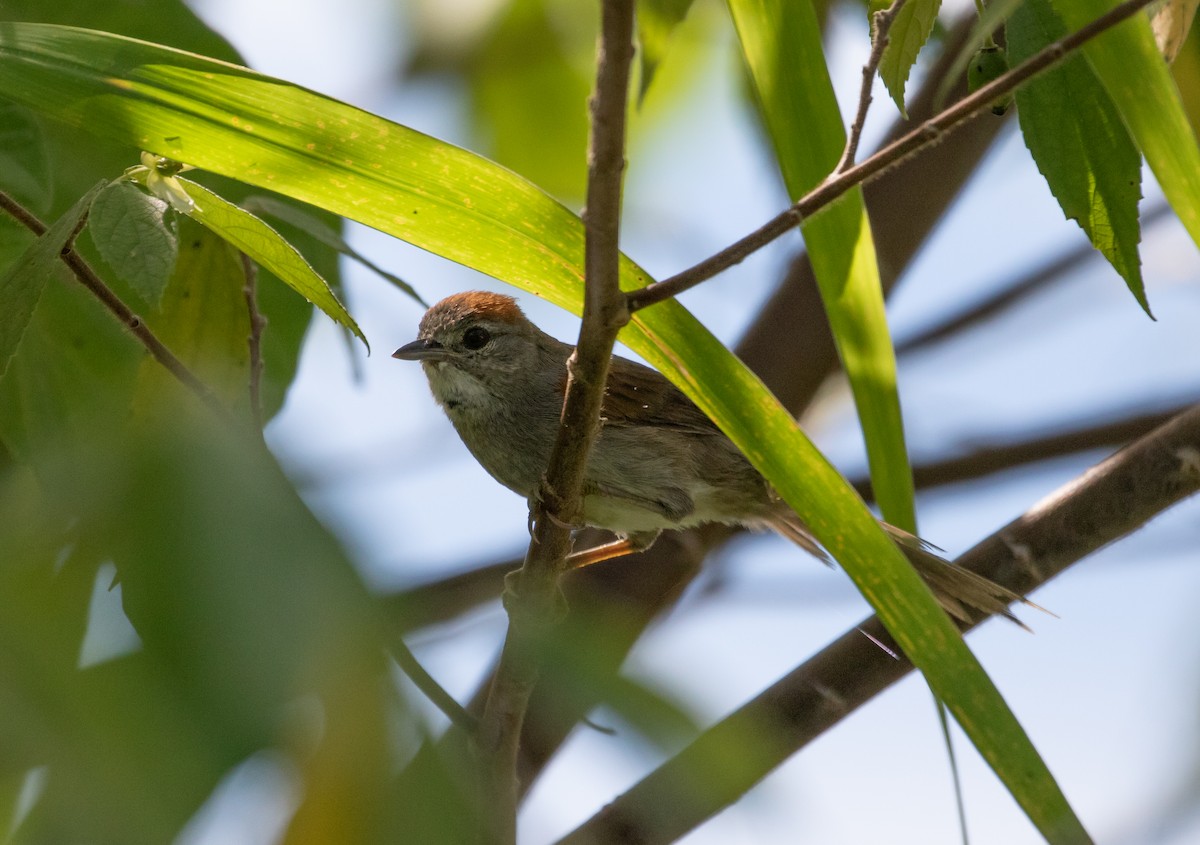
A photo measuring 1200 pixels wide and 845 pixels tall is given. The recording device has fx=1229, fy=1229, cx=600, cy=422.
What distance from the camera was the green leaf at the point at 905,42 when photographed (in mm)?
2223

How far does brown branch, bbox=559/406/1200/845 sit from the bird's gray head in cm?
208

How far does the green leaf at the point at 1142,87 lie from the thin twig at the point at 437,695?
4.68 feet

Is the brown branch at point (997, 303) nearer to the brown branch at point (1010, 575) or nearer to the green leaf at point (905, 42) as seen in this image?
the brown branch at point (1010, 575)

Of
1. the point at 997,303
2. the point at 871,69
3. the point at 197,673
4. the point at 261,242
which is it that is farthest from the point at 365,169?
the point at 997,303

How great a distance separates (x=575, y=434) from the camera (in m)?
2.48

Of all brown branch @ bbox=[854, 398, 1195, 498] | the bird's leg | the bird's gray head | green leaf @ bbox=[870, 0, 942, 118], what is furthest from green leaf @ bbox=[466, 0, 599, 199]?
green leaf @ bbox=[870, 0, 942, 118]

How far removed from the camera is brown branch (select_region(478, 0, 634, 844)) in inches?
63.4

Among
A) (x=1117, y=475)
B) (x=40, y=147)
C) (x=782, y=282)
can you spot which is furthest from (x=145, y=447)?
(x=782, y=282)

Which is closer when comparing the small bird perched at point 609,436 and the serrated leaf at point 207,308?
the serrated leaf at point 207,308

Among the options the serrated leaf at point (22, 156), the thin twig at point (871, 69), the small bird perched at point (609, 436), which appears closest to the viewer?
the thin twig at point (871, 69)

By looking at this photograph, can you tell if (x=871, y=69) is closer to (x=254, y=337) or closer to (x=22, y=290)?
(x=22, y=290)

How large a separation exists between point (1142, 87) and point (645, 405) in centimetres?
286

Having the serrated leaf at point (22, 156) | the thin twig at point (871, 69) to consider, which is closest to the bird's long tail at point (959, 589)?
the thin twig at point (871, 69)

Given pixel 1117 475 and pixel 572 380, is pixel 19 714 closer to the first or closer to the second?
pixel 572 380
